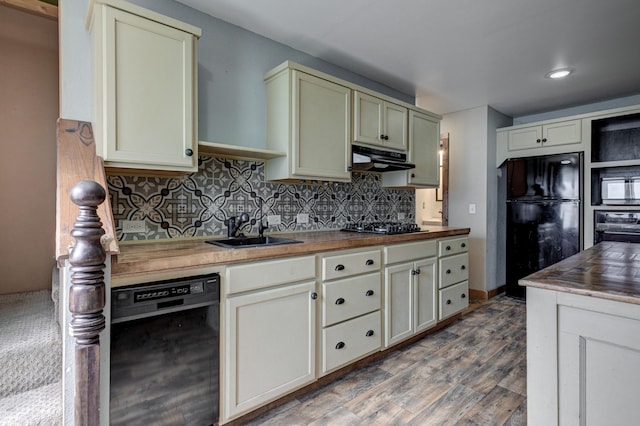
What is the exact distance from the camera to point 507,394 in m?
2.02

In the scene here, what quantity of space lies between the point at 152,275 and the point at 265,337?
A: 2.22 feet

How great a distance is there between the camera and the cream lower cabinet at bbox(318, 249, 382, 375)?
6.70ft

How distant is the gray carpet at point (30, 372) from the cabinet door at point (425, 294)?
2.34m

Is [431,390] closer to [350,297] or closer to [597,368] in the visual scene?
[350,297]

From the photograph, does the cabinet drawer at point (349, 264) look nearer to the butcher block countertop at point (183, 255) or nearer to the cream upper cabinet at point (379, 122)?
the butcher block countertop at point (183, 255)

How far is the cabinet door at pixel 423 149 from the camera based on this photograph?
10.5 feet

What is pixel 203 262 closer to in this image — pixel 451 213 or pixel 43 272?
pixel 43 272

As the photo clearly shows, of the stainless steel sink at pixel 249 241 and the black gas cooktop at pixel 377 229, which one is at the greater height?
the black gas cooktop at pixel 377 229

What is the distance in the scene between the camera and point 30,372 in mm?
1643

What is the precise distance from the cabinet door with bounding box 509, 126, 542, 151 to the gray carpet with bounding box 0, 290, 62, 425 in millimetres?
4739

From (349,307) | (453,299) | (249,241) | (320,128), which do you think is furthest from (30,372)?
(453,299)

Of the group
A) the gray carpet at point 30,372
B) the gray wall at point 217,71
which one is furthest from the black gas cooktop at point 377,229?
the gray carpet at point 30,372

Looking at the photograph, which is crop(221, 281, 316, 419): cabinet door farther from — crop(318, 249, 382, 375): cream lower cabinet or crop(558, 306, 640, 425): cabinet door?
crop(558, 306, 640, 425): cabinet door

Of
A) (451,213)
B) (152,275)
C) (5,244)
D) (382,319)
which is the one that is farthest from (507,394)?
(5,244)
